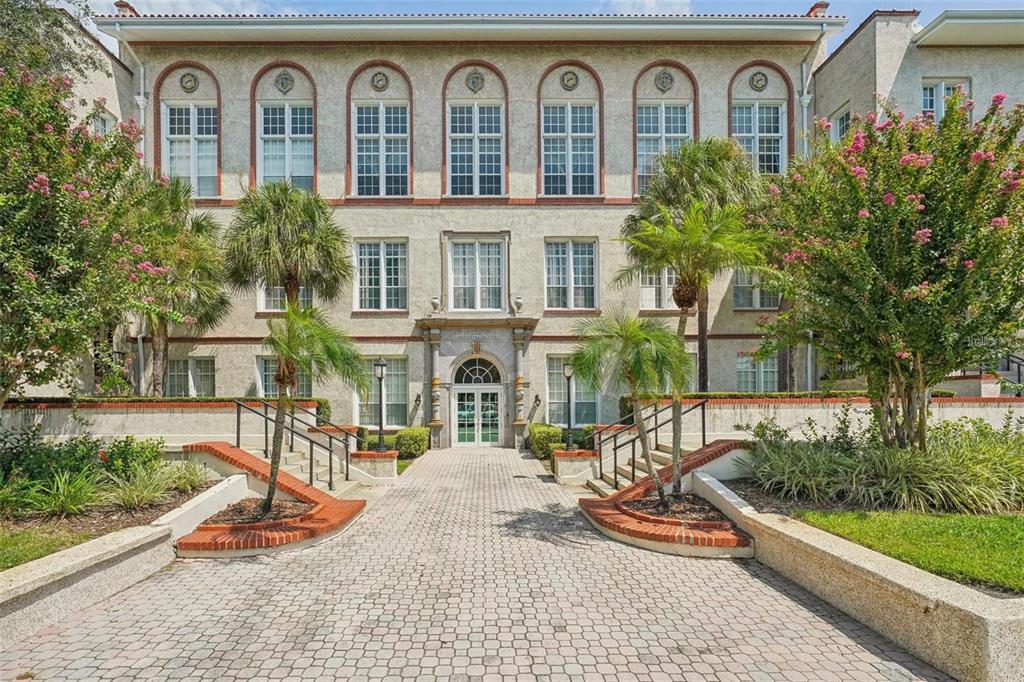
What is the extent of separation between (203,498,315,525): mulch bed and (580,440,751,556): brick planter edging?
14.7 ft

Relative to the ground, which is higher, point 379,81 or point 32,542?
point 379,81

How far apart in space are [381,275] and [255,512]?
1284cm

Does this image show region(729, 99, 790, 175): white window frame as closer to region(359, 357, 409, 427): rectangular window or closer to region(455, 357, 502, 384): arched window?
region(455, 357, 502, 384): arched window

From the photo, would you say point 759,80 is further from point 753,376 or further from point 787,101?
point 753,376

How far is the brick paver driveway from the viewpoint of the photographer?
14.7 feet

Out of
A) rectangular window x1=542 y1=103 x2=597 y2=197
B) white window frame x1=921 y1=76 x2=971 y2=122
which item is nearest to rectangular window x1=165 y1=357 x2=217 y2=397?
rectangular window x1=542 y1=103 x2=597 y2=197

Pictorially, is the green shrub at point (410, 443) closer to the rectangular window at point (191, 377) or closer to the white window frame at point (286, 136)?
the rectangular window at point (191, 377)

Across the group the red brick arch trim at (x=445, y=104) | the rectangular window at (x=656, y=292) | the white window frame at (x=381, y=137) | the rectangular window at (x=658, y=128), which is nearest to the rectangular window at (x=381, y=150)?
the white window frame at (x=381, y=137)

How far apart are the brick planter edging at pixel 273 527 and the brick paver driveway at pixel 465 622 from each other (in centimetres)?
25

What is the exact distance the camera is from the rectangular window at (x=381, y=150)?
67.0ft

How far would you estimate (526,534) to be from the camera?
844 centimetres

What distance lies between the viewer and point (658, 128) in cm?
2069

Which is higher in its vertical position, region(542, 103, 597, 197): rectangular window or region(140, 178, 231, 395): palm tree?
region(542, 103, 597, 197): rectangular window

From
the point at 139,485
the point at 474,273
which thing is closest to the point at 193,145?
the point at 474,273
